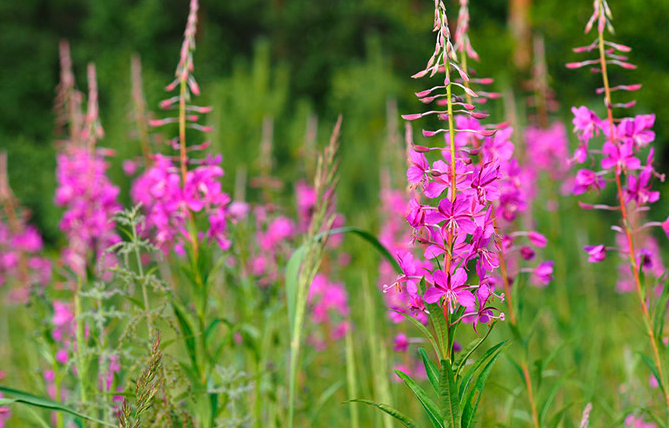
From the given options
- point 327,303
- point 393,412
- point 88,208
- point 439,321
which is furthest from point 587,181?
point 327,303

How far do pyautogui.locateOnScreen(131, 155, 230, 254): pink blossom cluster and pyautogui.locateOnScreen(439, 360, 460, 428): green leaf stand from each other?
41.3 inches

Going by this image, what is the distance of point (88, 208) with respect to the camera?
2.55m

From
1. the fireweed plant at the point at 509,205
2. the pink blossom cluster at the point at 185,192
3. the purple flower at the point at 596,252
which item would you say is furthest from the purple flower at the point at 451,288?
→ the pink blossom cluster at the point at 185,192

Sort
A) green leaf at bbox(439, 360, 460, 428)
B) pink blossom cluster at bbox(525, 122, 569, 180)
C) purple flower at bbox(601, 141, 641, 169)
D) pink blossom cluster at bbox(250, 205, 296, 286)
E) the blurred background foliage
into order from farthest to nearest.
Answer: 1. the blurred background foliage
2. pink blossom cluster at bbox(525, 122, 569, 180)
3. pink blossom cluster at bbox(250, 205, 296, 286)
4. purple flower at bbox(601, 141, 641, 169)
5. green leaf at bbox(439, 360, 460, 428)

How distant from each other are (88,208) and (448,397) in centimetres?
182

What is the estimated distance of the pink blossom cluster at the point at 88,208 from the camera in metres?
2.44

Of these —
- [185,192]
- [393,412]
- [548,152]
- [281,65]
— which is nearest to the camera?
[393,412]

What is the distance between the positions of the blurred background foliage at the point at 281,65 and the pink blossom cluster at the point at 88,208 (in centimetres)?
82

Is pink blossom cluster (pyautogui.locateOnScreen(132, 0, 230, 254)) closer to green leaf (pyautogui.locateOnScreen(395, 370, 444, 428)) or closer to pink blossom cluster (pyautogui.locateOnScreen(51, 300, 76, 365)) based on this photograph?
pink blossom cluster (pyautogui.locateOnScreen(51, 300, 76, 365))

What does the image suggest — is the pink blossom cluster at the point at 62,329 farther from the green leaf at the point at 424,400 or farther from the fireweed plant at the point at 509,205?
the green leaf at the point at 424,400

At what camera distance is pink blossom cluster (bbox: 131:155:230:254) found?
6.58ft

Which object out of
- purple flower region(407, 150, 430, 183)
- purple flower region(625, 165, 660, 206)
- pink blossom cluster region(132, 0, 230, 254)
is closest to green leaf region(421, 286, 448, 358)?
purple flower region(407, 150, 430, 183)

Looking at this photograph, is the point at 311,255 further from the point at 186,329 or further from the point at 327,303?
the point at 327,303

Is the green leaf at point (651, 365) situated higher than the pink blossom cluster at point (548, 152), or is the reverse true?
the pink blossom cluster at point (548, 152)
